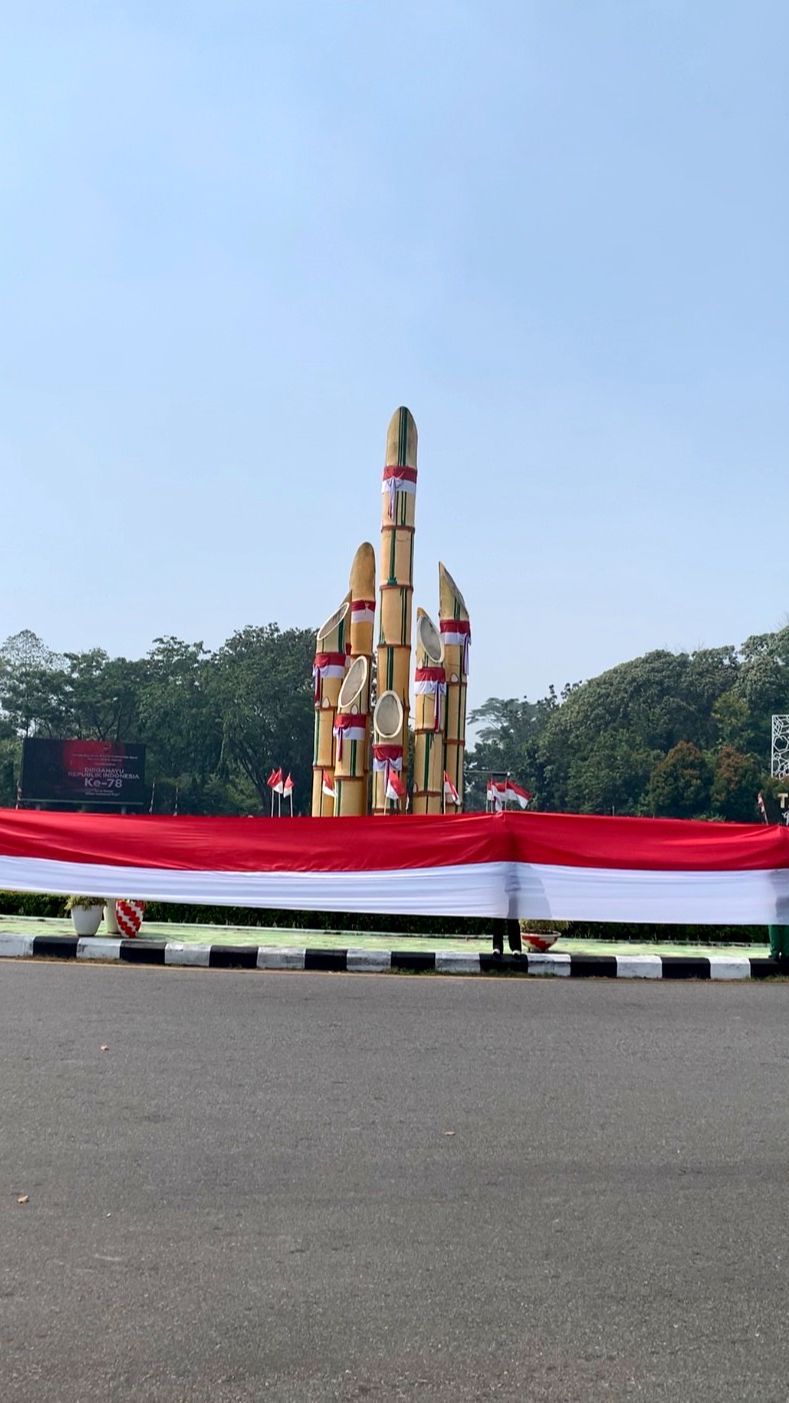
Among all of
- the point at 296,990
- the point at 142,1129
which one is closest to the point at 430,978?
the point at 296,990

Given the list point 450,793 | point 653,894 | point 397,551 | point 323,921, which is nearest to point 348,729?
point 450,793

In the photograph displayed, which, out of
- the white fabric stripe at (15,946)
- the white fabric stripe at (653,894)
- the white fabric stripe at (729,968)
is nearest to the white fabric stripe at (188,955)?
the white fabric stripe at (15,946)

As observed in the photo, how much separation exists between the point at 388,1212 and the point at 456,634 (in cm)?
3225

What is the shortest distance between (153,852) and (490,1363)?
9.05 metres

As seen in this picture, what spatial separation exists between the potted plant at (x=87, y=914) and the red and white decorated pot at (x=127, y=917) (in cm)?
17

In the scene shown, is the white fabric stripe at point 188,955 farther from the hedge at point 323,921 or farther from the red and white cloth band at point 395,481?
the red and white cloth band at point 395,481

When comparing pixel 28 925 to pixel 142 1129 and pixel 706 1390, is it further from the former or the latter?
pixel 706 1390

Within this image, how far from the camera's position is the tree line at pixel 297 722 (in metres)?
72.9

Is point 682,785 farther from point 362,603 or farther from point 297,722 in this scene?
point 362,603

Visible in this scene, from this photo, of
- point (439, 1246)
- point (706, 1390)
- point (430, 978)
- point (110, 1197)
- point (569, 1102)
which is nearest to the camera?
point (706, 1390)

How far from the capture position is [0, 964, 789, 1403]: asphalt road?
3223 mm

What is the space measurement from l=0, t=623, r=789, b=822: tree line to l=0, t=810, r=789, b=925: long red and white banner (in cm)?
6052

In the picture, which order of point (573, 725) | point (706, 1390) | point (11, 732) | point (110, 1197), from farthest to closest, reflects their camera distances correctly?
point (573, 725) → point (11, 732) → point (110, 1197) → point (706, 1390)

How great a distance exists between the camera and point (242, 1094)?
5926 millimetres
